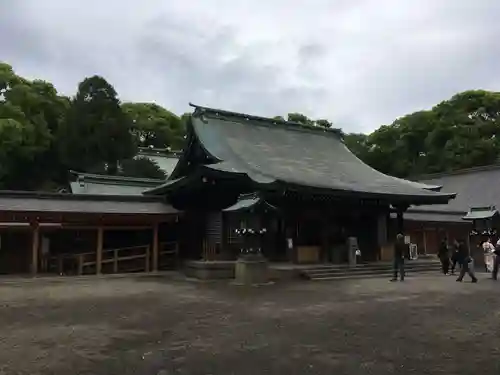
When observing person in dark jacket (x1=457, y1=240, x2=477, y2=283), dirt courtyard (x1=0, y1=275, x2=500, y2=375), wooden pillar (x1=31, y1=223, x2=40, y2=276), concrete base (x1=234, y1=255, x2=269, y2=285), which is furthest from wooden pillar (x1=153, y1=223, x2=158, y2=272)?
person in dark jacket (x1=457, y1=240, x2=477, y2=283)

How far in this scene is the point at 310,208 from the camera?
19438 mm

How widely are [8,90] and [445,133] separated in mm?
36118

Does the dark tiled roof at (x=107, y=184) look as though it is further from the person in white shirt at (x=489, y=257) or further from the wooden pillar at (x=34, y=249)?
the person in white shirt at (x=489, y=257)

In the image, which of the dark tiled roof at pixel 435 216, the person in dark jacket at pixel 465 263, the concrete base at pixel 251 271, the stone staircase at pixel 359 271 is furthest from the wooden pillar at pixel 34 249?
the dark tiled roof at pixel 435 216

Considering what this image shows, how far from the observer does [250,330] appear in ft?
26.5

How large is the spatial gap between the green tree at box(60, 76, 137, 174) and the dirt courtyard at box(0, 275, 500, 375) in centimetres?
1977

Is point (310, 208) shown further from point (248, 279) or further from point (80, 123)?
point (80, 123)

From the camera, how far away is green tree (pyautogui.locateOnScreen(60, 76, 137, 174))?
3216 cm

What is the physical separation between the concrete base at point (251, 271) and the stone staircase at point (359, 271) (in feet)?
7.13

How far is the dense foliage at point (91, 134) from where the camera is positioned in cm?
3203

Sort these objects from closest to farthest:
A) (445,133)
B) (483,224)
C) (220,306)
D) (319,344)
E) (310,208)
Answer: (319,344) → (220,306) → (310,208) → (483,224) → (445,133)

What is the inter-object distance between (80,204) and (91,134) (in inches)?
565

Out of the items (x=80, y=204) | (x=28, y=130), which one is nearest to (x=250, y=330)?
(x=80, y=204)

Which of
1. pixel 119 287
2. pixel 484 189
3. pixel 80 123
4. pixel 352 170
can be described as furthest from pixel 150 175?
pixel 484 189
